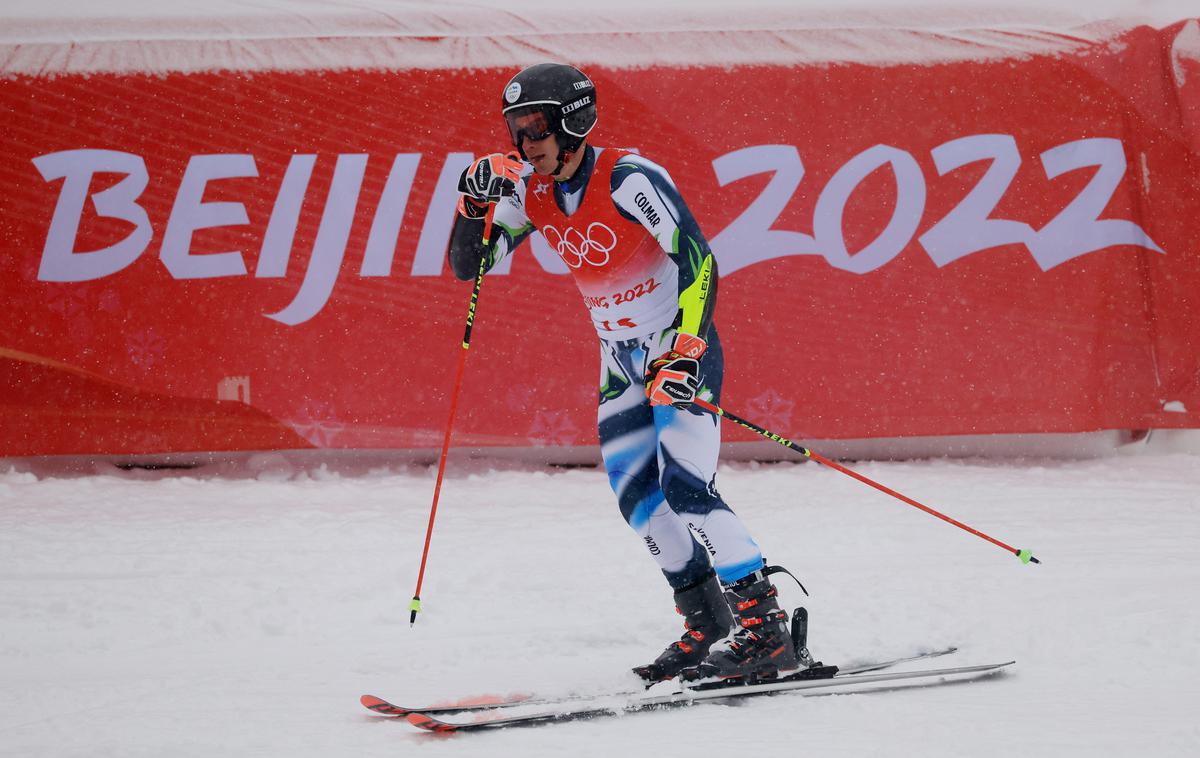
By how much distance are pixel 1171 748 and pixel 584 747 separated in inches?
61.4

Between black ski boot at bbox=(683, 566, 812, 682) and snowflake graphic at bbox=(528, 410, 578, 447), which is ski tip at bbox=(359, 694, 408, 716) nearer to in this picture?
black ski boot at bbox=(683, 566, 812, 682)

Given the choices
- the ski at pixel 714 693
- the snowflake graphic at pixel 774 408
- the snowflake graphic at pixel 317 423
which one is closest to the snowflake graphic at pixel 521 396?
the snowflake graphic at pixel 317 423

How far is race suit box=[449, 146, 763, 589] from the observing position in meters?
3.28

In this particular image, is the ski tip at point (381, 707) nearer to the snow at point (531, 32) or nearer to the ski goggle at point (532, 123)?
the ski goggle at point (532, 123)

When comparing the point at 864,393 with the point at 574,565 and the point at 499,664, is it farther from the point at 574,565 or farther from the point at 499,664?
the point at 499,664

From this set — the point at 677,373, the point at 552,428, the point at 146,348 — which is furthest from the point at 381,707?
the point at 146,348

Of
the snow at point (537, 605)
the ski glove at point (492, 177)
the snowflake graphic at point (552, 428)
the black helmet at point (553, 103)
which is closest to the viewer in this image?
the snow at point (537, 605)

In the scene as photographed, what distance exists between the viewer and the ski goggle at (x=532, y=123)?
3254 mm

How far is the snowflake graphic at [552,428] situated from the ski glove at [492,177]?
12.2 feet

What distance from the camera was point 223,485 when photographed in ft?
22.7

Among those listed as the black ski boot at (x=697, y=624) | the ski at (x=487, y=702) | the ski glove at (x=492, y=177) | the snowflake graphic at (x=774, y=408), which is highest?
the ski glove at (x=492, y=177)

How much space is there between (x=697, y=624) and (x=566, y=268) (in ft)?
12.9

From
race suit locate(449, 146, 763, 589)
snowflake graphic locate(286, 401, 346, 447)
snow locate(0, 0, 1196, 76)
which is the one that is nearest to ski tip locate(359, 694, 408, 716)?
race suit locate(449, 146, 763, 589)

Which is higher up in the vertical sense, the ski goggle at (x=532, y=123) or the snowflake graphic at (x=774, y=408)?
the ski goggle at (x=532, y=123)
